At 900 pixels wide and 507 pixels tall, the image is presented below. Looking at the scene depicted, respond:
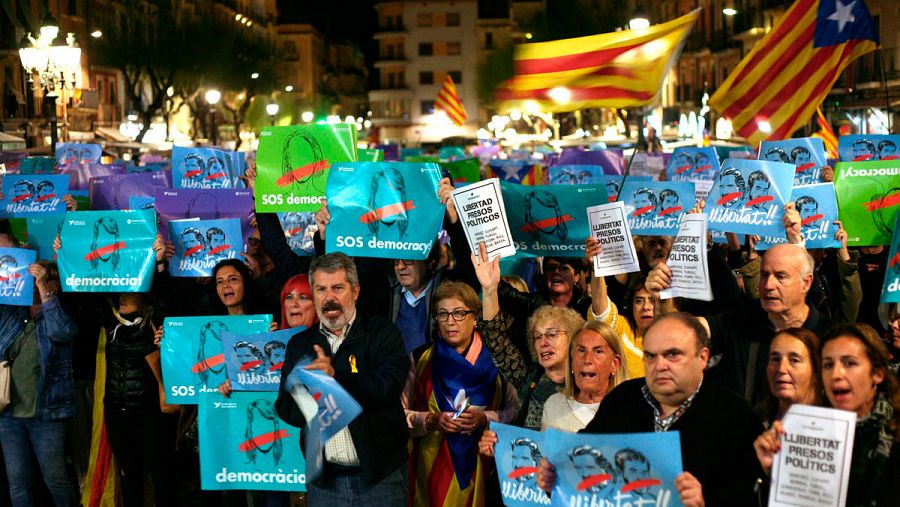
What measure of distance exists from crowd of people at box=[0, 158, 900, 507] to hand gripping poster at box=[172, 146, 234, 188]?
2659 mm

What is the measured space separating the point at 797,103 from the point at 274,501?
5.65 metres

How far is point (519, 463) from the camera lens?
19.3 ft

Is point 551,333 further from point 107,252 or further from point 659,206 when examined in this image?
point 659,206

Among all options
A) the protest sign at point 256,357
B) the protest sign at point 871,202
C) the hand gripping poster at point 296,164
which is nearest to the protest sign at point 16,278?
the hand gripping poster at point 296,164

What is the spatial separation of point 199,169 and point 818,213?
625cm

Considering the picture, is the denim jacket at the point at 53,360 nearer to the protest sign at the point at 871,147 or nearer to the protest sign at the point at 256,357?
the protest sign at the point at 256,357

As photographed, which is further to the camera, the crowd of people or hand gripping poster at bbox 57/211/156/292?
hand gripping poster at bbox 57/211/156/292

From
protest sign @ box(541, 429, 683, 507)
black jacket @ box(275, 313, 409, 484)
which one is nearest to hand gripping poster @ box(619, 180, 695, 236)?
black jacket @ box(275, 313, 409, 484)

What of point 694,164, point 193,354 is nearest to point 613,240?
point 193,354

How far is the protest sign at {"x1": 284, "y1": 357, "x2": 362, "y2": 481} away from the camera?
6.04m

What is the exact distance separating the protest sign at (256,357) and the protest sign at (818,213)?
321 cm

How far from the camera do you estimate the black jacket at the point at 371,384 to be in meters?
6.46

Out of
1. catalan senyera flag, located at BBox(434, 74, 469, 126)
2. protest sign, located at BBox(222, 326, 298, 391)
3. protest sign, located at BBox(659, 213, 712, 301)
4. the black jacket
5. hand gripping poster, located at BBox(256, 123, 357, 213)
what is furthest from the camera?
catalan senyera flag, located at BBox(434, 74, 469, 126)

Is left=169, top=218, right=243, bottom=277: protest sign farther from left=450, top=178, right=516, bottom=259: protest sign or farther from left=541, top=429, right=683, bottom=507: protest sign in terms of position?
left=541, top=429, right=683, bottom=507: protest sign
